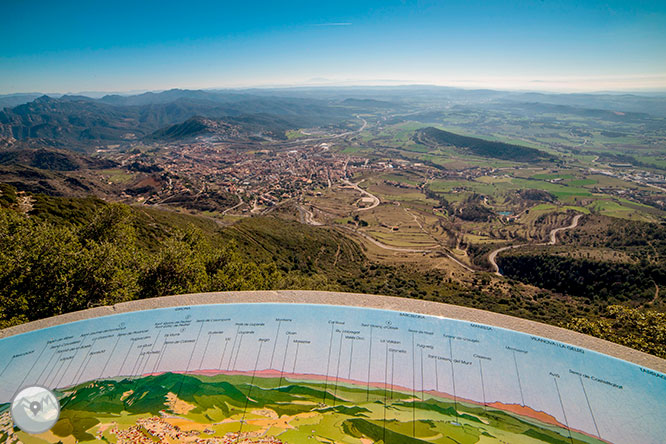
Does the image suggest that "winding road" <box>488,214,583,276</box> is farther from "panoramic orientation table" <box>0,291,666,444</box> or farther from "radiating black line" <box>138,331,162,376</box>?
"radiating black line" <box>138,331,162,376</box>

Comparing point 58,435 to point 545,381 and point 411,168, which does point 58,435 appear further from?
point 411,168

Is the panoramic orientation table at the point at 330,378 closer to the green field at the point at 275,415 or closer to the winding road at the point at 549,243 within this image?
the green field at the point at 275,415

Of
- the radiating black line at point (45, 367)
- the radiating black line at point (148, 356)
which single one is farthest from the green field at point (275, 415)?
the radiating black line at point (45, 367)

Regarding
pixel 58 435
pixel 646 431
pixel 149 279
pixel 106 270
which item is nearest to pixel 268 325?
pixel 58 435

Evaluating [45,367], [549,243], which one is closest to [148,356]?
[45,367]

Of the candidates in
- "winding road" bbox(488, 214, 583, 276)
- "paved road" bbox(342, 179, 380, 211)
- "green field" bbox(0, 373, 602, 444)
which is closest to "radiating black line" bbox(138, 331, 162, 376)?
"green field" bbox(0, 373, 602, 444)
